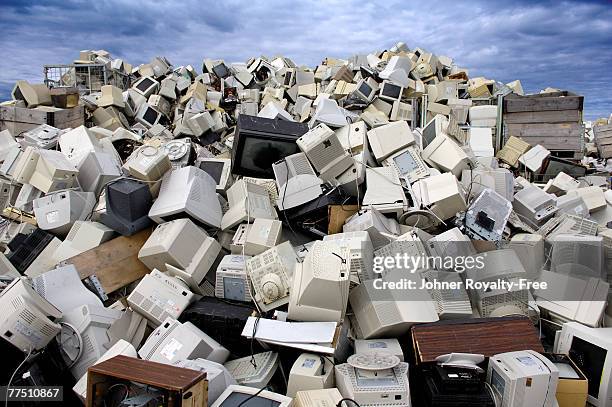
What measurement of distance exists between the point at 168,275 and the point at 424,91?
7429 mm

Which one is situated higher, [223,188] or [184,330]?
[223,188]

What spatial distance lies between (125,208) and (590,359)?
344cm

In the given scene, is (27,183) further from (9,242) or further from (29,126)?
(29,126)

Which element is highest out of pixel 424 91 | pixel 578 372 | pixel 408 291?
pixel 424 91

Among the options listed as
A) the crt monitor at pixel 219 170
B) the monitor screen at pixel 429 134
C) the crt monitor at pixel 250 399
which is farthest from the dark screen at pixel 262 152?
the crt monitor at pixel 250 399

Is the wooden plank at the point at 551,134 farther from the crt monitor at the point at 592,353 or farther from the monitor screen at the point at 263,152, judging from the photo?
the crt monitor at the point at 592,353

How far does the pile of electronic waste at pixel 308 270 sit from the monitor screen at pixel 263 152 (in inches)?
0.6

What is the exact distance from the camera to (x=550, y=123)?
8016mm

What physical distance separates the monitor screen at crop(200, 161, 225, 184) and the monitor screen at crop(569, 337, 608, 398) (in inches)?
127

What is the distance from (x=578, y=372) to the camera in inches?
113

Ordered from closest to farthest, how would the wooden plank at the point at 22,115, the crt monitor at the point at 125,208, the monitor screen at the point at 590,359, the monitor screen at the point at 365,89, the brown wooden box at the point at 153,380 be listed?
1. the brown wooden box at the point at 153,380
2. the monitor screen at the point at 590,359
3. the crt monitor at the point at 125,208
4. the wooden plank at the point at 22,115
5. the monitor screen at the point at 365,89

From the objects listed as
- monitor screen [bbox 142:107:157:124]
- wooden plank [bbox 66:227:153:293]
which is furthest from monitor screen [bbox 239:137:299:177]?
monitor screen [bbox 142:107:157:124]

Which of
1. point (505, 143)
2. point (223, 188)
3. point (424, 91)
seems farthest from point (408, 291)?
point (424, 91)

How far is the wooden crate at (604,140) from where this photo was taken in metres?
10.0
